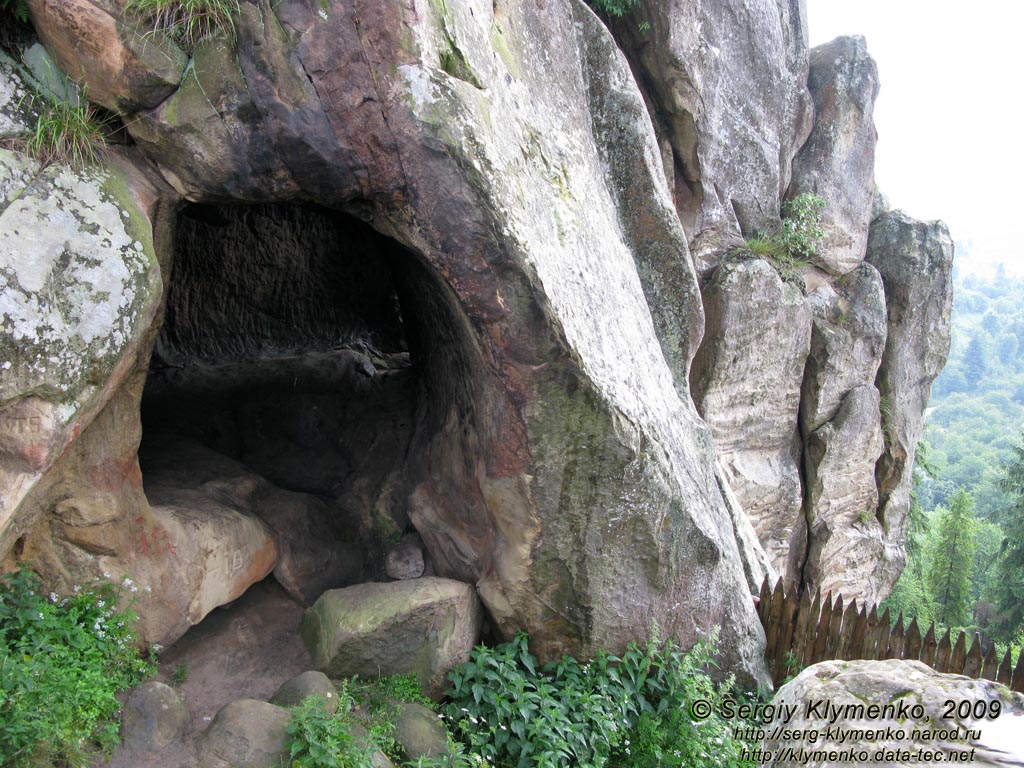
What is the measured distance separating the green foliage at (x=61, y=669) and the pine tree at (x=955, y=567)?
25520 mm

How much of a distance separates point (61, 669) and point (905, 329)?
1266 centimetres

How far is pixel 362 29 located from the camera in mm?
4227

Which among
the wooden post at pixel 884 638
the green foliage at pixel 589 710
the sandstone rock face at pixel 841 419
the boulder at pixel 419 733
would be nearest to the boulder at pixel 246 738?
the boulder at pixel 419 733

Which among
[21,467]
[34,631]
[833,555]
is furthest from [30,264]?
[833,555]

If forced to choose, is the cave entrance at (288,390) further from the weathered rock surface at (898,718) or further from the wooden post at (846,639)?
the wooden post at (846,639)

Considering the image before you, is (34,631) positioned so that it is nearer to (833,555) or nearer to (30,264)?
(30,264)

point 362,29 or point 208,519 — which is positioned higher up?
point 362,29

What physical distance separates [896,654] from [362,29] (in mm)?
6630

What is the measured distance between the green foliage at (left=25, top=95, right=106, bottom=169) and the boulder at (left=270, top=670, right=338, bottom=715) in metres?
3.26

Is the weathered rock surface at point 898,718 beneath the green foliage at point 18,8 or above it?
beneath

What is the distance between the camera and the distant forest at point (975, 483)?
19922 mm

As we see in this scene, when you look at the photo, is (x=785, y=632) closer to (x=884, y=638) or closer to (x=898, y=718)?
(x=884, y=638)

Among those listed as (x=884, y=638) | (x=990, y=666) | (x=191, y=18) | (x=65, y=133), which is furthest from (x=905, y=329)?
(x=65, y=133)

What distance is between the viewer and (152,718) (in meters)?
4.13
